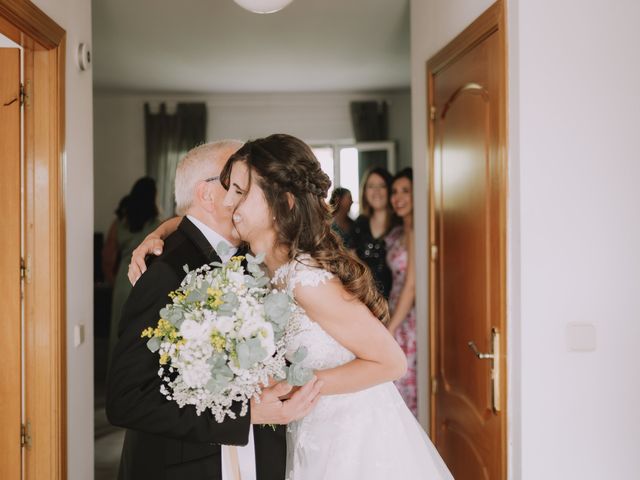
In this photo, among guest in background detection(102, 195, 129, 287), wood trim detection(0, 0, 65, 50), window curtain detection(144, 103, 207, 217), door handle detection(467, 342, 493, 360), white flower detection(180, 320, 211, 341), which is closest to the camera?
white flower detection(180, 320, 211, 341)

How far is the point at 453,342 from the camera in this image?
3.01m

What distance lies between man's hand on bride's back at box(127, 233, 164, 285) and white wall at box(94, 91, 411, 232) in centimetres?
647

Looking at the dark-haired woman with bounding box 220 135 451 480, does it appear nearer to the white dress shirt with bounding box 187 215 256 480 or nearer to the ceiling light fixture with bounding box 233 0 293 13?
the white dress shirt with bounding box 187 215 256 480

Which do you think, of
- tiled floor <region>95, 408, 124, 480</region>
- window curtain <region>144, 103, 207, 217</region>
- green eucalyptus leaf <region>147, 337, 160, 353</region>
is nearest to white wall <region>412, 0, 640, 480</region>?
green eucalyptus leaf <region>147, 337, 160, 353</region>

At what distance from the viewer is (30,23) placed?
2381mm

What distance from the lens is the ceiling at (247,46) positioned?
459 centimetres

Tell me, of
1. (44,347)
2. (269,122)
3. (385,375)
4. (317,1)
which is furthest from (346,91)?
(385,375)

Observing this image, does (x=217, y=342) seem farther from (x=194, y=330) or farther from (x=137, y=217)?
(x=137, y=217)

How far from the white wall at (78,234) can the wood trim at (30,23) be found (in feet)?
0.34

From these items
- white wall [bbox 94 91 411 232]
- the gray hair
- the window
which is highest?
white wall [bbox 94 91 411 232]

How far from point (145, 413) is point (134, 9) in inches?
147

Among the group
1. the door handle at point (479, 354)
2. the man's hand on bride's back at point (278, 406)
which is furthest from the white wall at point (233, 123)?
the man's hand on bride's back at point (278, 406)

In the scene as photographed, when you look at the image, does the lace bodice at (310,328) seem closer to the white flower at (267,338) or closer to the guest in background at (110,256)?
the white flower at (267,338)

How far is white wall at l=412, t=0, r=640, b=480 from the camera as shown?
208 cm
